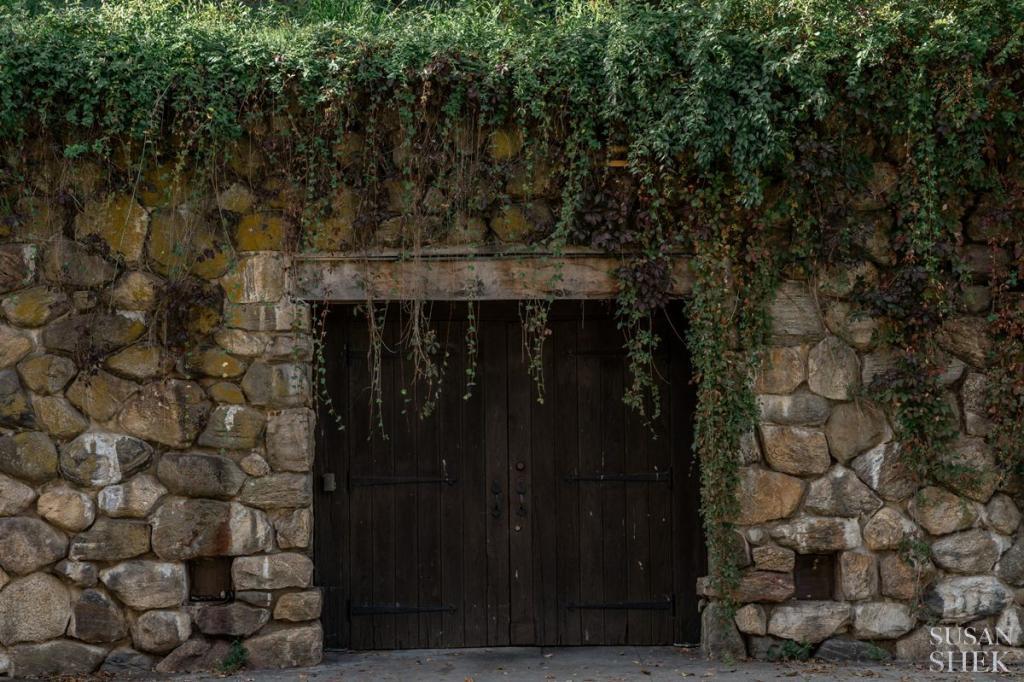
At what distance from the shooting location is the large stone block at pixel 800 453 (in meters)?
5.03

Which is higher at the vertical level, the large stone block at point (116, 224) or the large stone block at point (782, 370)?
the large stone block at point (116, 224)

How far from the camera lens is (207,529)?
495 centimetres

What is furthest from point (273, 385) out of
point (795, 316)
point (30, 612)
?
point (795, 316)

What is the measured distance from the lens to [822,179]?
4961 mm

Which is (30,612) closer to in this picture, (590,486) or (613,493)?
(590,486)

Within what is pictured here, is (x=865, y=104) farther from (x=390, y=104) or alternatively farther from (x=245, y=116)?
(x=245, y=116)

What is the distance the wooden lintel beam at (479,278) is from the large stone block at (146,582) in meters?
1.45

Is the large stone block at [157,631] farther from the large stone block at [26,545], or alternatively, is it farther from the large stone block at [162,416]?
the large stone block at [162,416]

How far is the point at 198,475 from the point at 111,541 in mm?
487

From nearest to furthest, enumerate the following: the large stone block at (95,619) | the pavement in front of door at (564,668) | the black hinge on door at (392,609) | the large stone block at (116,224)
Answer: the pavement in front of door at (564,668)
the large stone block at (95,619)
the large stone block at (116,224)
the black hinge on door at (392,609)

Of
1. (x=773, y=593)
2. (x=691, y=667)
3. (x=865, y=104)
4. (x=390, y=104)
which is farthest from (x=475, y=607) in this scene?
(x=865, y=104)

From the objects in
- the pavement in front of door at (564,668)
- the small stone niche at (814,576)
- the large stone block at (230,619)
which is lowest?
the pavement in front of door at (564,668)

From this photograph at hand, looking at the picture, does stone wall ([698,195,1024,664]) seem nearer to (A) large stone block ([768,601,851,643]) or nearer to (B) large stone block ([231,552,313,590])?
(A) large stone block ([768,601,851,643])

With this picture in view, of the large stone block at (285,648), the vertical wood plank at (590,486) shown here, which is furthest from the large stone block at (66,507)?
the vertical wood plank at (590,486)
